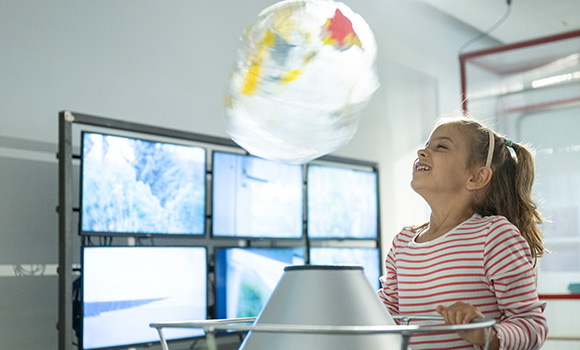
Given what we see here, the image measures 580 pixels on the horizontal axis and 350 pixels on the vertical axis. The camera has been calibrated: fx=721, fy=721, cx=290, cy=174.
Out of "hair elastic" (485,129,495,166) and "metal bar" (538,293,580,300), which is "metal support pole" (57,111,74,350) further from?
"metal bar" (538,293,580,300)

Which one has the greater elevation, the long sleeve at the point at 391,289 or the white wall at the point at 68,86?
the white wall at the point at 68,86

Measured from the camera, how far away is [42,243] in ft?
9.07

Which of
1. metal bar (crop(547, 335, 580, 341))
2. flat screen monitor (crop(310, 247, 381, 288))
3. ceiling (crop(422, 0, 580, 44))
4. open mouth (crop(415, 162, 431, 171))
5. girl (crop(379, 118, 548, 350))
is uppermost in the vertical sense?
ceiling (crop(422, 0, 580, 44))

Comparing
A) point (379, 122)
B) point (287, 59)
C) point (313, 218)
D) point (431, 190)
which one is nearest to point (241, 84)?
point (287, 59)

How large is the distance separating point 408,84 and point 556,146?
112 centimetres

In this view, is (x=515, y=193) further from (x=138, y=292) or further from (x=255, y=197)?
(x=255, y=197)

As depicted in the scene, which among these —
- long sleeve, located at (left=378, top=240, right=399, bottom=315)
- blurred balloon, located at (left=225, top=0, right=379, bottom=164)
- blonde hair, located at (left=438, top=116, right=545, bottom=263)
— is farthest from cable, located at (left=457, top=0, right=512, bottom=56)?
long sleeve, located at (left=378, top=240, right=399, bottom=315)

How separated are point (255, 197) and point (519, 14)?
3209 millimetres

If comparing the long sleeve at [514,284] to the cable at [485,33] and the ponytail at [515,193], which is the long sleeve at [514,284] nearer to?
the ponytail at [515,193]

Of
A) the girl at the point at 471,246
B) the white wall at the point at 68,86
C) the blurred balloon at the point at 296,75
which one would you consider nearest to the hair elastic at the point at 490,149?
the girl at the point at 471,246

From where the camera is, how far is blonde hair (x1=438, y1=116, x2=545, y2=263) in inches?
53.6

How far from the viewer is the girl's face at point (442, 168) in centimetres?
137

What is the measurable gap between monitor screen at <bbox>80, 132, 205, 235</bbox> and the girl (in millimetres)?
1555

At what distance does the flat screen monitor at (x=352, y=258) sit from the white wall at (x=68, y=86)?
69cm
